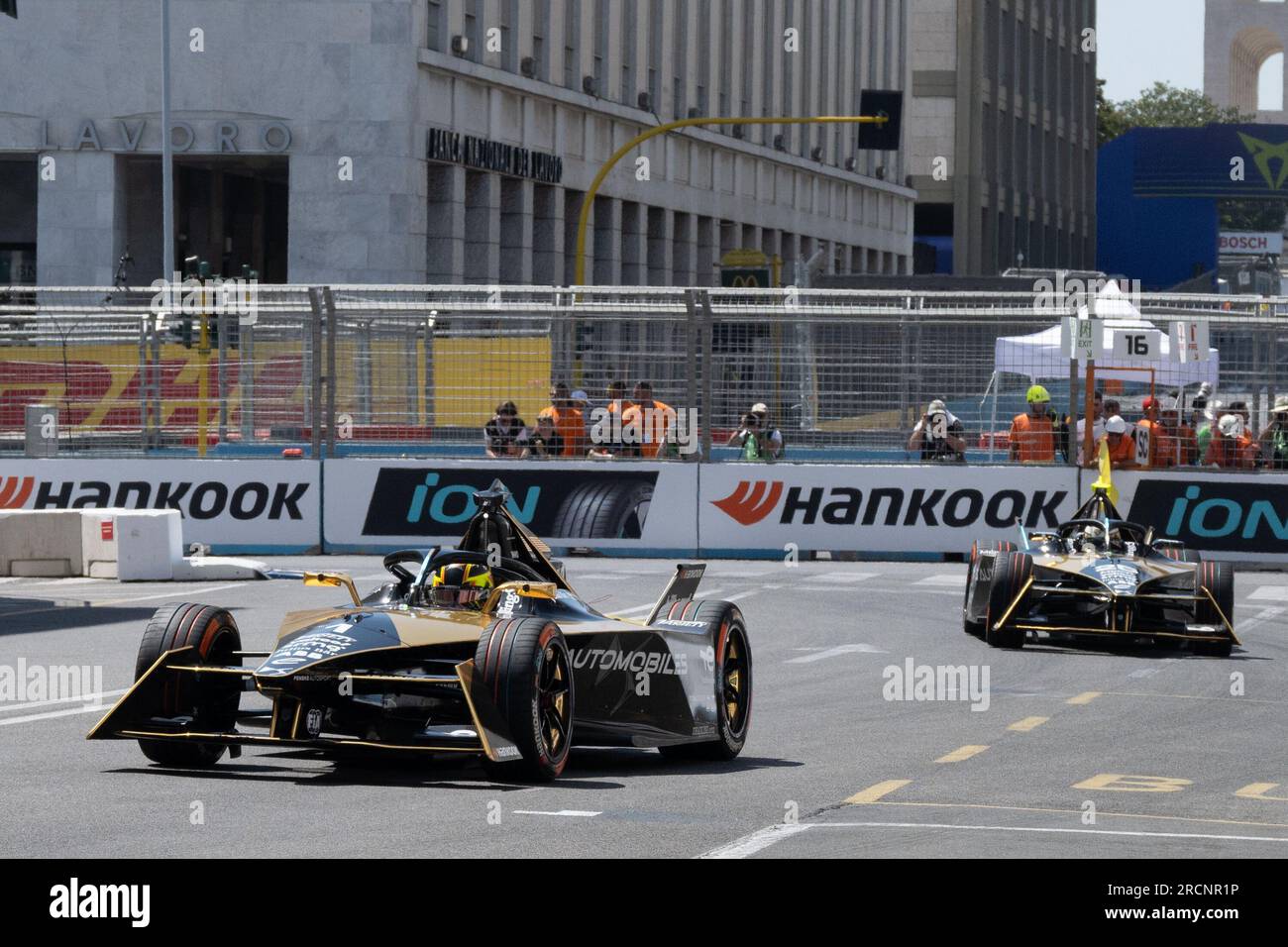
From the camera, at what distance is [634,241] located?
202ft

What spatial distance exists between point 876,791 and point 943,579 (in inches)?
504

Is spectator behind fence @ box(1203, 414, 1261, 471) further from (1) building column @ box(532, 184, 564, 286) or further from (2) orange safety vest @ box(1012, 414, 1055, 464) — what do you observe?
(1) building column @ box(532, 184, 564, 286)

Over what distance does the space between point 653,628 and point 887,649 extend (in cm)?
595

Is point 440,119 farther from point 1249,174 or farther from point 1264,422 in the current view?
point 1249,174

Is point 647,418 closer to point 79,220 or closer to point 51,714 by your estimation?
point 51,714

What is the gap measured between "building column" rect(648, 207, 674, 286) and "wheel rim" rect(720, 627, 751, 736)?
5196 centimetres

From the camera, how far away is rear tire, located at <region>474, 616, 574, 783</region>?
9.57 m

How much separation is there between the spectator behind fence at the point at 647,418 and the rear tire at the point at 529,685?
49.1 feet

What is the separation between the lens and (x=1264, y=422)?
24328 mm

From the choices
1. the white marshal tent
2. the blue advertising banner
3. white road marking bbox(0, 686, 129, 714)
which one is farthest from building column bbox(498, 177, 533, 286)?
the blue advertising banner

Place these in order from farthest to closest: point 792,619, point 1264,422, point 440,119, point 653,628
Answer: point 440,119 < point 1264,422 < point 792,619 < point 653,628

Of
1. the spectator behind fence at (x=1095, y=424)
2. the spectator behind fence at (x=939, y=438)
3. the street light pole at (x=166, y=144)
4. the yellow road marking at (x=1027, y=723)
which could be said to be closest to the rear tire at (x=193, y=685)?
the yellow road marking at (x=1027, y=723)

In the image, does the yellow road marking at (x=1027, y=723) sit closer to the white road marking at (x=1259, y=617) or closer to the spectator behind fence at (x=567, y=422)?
the white road marking at (x=1259, y=617)

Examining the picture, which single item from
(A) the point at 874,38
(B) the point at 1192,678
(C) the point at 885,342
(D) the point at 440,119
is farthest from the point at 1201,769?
(A) the point at 874,38
